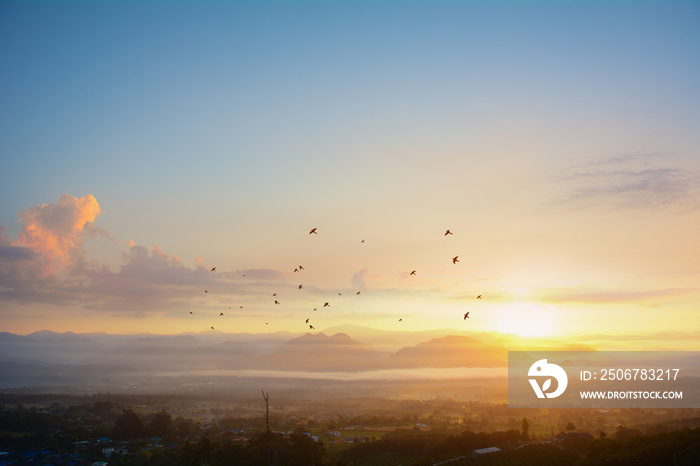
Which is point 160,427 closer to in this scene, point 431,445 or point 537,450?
point 431,445

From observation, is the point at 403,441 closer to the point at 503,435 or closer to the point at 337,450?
the point at 337,450

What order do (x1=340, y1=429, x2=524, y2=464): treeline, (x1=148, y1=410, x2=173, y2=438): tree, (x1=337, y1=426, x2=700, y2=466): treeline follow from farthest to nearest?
(x1=148, y1=410, x2=173, y2=438): tree, (x1=340, y1=429, x2=524, y2=464): treeline, (x1=337, y1=426, x2=700, y2=466): treeline

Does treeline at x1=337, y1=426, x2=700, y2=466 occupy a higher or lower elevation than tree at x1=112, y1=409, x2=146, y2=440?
higher

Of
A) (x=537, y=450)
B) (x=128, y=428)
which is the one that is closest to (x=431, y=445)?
(x=537, y=450)

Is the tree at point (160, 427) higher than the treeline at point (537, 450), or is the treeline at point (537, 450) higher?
the treeline at point (537, 450)

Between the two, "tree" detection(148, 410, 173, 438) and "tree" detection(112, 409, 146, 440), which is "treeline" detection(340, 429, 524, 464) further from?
"tree" detection(112, 409, 146, 440)

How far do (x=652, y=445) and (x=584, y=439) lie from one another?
12.8 metres

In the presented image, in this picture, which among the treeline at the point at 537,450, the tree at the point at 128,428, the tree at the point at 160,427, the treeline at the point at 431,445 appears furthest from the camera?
the tree at the point at 160,427

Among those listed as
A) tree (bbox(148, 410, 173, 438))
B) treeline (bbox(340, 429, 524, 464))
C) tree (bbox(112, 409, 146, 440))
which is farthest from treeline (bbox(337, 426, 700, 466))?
tree (bbox(112, 409, 146, 440))

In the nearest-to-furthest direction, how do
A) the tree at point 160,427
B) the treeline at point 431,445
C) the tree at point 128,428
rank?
the treeline at point 431,445 < the tree at point 128,428 < the tree at point 160,427

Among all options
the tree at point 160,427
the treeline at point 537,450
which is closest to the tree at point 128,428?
the tree at point 160,427

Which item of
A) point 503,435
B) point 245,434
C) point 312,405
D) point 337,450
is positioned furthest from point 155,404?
point 503,435

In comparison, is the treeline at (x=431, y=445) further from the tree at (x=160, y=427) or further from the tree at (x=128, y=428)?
the tree at (x=128, y=428)

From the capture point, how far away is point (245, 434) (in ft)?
199
